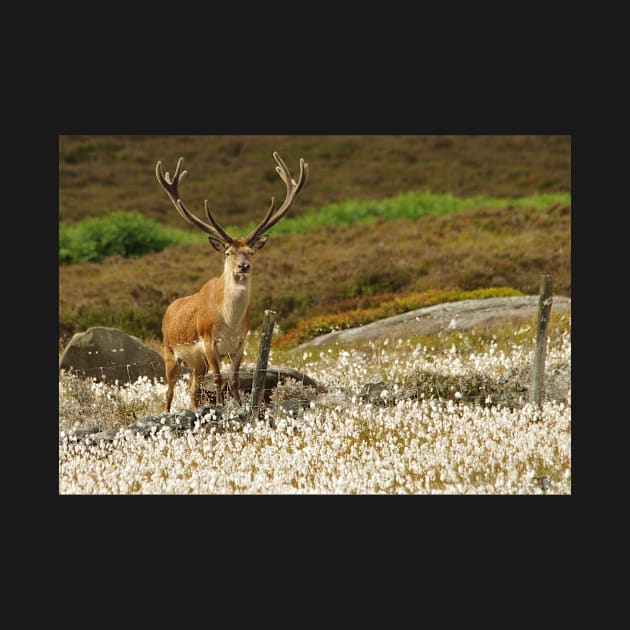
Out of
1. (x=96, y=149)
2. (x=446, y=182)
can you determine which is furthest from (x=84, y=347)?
(x=96, y=149)

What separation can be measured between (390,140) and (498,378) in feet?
114

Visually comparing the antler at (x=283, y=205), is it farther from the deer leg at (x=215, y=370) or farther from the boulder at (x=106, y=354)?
the boulder at (x=106, y=354)

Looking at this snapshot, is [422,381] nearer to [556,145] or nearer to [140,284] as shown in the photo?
[140,284]

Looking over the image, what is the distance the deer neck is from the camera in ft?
41.3

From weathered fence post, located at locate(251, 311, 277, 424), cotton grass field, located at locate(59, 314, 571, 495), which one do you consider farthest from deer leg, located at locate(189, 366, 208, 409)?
weathered fence post, located at locate(251, 311, 277, 424)

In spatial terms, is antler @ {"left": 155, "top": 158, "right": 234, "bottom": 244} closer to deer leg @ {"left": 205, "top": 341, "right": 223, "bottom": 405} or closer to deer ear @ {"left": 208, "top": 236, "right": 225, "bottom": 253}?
deer ear @ {"left": 208, "top": 236, "right": 225, "bottom": 253}

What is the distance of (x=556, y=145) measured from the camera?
43375 millimetres

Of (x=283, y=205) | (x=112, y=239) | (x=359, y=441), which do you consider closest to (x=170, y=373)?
(x=283, y=205)

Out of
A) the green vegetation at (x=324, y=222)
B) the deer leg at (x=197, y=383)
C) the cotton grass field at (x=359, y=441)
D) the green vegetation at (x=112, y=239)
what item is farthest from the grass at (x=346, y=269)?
the deer leg at (x=197, y=383)

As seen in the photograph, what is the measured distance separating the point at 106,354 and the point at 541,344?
25.4ft

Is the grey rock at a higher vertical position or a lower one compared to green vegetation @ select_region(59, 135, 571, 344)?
lower

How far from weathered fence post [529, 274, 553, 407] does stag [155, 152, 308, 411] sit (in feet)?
11.8

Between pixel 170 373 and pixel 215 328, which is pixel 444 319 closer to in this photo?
pixel 170 373

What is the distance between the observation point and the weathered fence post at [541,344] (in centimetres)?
1272
